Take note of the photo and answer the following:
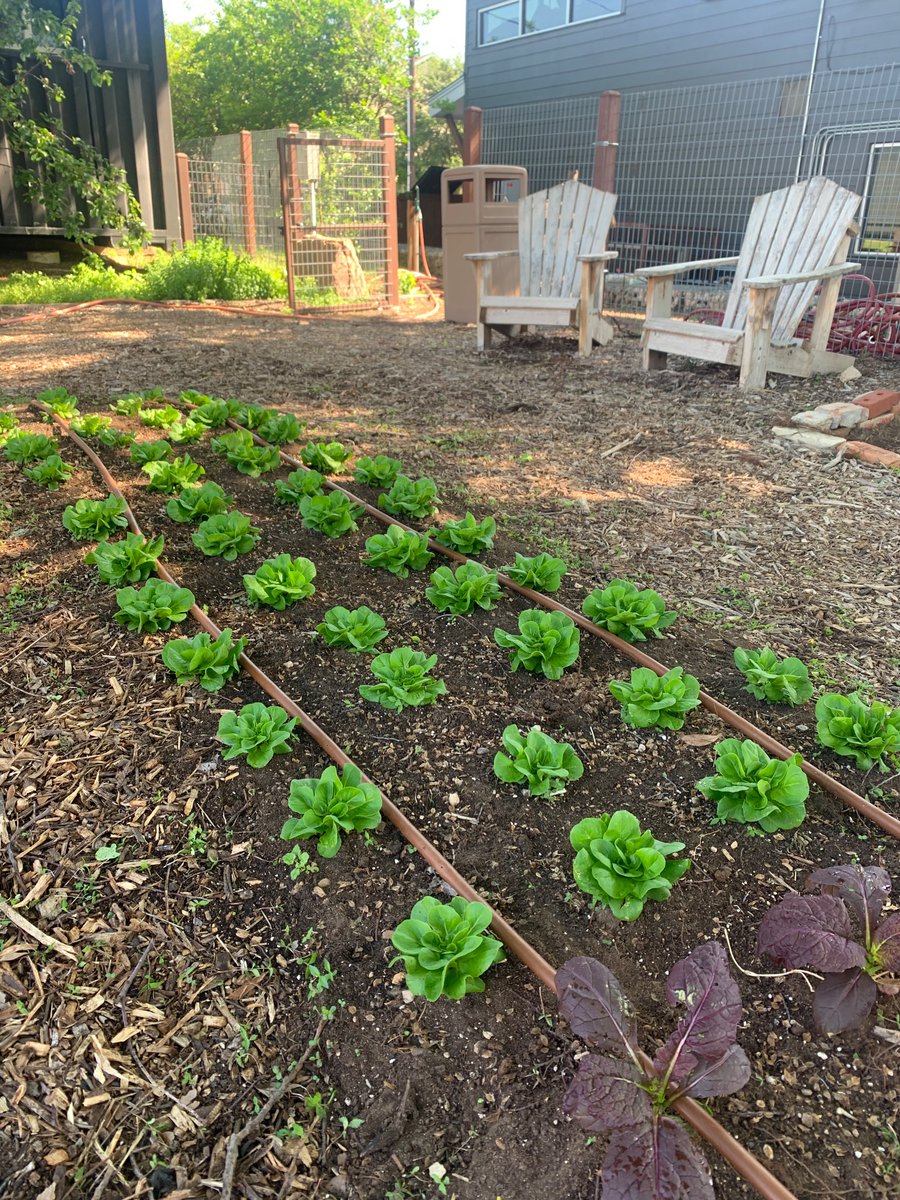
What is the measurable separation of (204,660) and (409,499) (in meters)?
1.28

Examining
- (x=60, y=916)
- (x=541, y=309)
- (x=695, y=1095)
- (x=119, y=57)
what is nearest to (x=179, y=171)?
(x=119, y=57)

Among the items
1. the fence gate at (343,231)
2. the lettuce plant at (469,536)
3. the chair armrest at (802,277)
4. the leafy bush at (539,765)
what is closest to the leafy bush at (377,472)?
the lettuce plant at (469,536)

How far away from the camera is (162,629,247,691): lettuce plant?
2.27 metres

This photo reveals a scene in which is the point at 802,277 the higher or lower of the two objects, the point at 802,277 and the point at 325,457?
the higher

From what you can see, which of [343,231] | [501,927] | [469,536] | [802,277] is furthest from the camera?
[343,231]

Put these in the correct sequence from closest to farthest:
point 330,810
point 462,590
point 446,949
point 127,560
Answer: point 446,949, point 330,810, point 462,590, point 127,560

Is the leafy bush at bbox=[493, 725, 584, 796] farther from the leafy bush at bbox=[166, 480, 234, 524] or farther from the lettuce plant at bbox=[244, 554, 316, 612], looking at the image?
the leafy bush at bbox=[166, 480, 234, 524]

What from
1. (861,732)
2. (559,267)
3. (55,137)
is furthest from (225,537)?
(55,137)

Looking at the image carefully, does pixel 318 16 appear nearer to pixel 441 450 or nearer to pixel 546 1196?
pixel 441 450

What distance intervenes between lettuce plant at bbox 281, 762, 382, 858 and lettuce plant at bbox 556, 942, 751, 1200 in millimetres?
529

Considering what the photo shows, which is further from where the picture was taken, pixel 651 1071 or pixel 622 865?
pixel 622 865

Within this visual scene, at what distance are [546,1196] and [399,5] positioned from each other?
894 inches

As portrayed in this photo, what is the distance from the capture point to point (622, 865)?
162cm

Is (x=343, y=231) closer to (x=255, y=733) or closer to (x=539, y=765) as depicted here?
(x=255, y=733)
